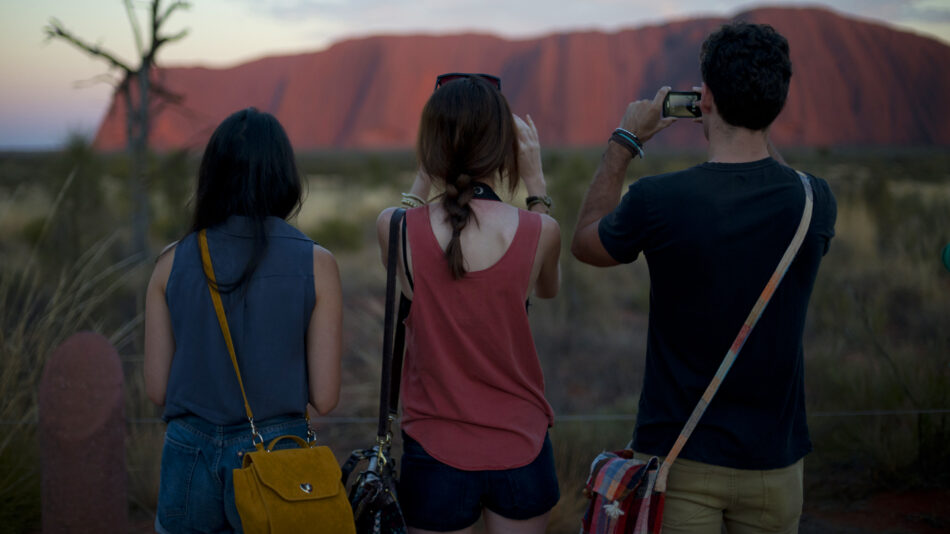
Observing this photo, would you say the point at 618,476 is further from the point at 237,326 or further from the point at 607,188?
the point at 237,326

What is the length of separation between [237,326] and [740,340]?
1199mm

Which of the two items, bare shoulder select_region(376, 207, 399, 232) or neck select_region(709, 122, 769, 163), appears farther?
bare shoulder select_region(376, 207, 399, 232)

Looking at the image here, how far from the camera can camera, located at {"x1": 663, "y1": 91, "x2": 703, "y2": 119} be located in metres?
1.91

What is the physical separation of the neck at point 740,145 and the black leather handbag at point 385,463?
0.80 metres

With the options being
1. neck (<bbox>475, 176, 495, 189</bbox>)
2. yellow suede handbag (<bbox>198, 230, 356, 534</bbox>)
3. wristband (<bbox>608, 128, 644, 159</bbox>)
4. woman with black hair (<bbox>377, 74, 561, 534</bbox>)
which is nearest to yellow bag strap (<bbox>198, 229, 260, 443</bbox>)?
yellow suede handbag (<bbox>198, 230, 356, 534</bbox>)

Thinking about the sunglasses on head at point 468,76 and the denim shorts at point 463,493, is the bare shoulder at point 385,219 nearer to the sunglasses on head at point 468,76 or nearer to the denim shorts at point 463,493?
the sunglasses on head at point 468,76

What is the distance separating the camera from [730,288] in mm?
1666

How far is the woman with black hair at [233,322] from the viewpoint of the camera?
1.78 meters

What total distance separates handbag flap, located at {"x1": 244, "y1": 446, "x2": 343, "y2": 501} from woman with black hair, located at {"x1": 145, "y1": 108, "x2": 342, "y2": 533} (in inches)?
4.1

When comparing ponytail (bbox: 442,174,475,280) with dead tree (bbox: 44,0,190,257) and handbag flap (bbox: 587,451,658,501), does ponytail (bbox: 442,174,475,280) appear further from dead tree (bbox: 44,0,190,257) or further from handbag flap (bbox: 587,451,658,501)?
dead tree (bbox: 44,0,190,257)

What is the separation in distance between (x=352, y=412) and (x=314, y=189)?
68.6ft

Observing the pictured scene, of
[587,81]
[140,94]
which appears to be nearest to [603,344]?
[140,94]

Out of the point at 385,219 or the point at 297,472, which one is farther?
the point at 385,219

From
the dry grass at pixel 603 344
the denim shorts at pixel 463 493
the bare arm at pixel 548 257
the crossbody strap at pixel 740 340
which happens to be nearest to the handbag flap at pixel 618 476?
the crossbody strap at pixel 740 340
